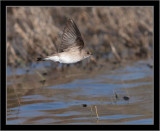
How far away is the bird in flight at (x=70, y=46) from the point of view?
19.1 feet

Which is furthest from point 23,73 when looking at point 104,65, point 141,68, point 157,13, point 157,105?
point 157,105

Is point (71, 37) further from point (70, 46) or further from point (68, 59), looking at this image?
point (68, 59)

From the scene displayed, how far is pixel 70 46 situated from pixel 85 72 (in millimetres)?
3708

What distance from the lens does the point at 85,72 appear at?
9641mm

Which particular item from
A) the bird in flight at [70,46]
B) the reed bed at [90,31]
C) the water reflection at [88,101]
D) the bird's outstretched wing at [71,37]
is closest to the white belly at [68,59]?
the bird in flight at [70,46]

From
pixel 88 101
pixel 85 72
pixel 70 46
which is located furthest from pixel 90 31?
pixel 70 46

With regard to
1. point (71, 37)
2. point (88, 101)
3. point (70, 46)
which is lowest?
point (88, 101)

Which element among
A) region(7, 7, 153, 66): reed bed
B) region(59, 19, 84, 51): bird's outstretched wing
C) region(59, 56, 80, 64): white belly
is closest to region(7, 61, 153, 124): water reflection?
region(59, 56, 80, 64): white belly

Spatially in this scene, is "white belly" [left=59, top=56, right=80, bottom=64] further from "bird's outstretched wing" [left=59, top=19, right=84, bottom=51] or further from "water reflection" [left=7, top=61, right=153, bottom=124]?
"water reflection" [left=7, top=61, right=153, bottom=124]

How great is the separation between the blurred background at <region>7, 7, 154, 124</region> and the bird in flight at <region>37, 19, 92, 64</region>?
34.9 inches

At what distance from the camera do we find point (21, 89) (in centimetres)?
817

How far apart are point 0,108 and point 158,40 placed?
3.90 metres

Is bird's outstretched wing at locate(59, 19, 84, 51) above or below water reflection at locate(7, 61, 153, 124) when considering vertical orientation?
above

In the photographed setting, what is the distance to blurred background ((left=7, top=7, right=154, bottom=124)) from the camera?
244 inches
